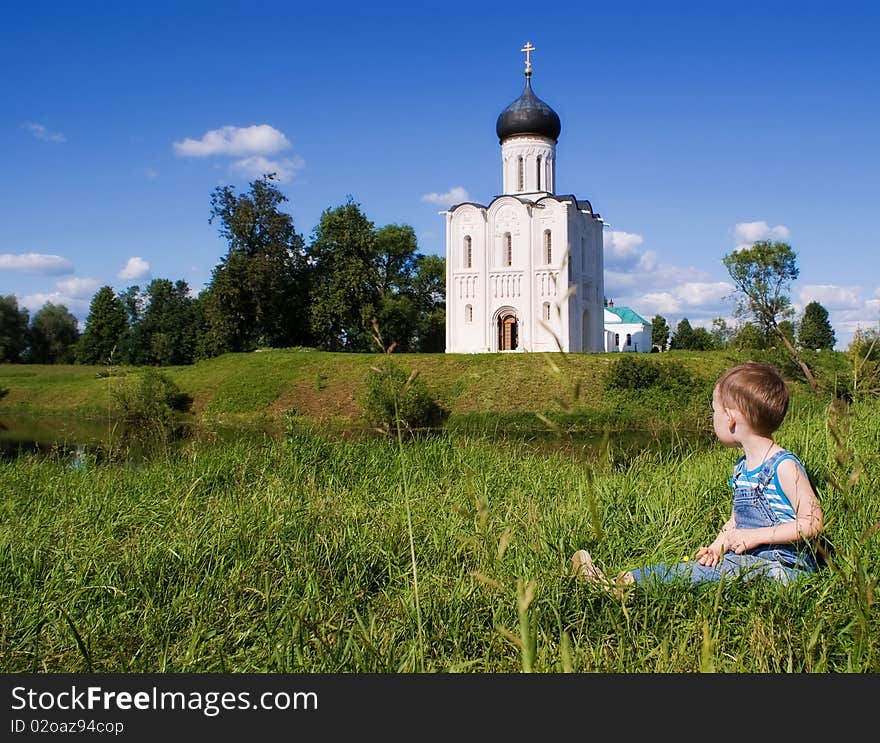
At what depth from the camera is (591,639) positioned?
2.57 metres

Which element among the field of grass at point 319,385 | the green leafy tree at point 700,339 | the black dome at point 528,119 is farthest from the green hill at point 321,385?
the green leafy tree at point 700,339

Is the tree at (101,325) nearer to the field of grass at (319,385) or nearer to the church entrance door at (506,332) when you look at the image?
the field of grass at (319,385)

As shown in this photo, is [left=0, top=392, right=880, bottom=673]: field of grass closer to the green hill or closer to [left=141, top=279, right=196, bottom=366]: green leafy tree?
the green hill

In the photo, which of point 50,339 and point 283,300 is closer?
point 283,300

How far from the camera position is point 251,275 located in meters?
36.5

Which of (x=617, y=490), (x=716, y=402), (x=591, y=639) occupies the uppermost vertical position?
(x=716, y=402)

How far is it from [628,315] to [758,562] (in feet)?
217

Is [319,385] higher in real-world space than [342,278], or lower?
lower

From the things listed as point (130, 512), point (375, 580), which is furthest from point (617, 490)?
point (130, 512)

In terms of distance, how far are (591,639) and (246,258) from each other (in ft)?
119

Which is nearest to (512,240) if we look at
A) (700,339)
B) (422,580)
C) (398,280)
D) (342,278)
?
(342,278)

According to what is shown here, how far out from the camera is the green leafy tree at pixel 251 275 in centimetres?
3675

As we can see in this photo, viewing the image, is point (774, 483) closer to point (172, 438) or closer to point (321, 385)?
point (172, 438)

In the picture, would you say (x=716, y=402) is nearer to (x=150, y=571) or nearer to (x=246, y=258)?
(x=150, y=571)
